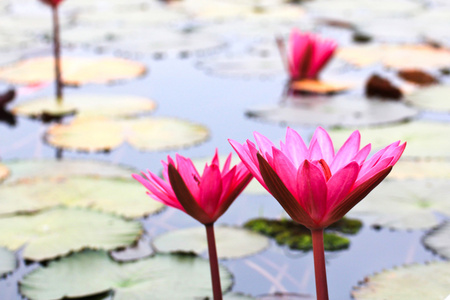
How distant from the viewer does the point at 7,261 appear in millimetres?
1001

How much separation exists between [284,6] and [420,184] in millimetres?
2140

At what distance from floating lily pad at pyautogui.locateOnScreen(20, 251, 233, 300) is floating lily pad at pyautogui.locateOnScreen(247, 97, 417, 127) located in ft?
2.64

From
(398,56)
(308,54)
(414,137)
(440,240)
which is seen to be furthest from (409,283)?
(398,56)

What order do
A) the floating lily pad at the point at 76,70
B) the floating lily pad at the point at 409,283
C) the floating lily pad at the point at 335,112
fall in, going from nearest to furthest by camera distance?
the floating lily pad at the point at 409,283, the floating lily pad at the point at 335,112, the floating lily pad at the point at 76,70

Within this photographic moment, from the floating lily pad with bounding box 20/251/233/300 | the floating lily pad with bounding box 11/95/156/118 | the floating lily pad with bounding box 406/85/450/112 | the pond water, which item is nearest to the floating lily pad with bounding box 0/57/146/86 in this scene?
the pond water

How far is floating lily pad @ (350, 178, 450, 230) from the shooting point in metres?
1.15

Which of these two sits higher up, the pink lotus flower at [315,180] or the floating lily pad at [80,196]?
the pink lotus flower at [315,180]

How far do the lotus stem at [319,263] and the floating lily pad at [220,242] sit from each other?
40cm

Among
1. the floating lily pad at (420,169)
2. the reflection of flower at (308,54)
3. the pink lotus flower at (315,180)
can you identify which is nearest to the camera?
the pink lotus flower at (315,180)

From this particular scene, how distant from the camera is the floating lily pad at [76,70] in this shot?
207 centimetres

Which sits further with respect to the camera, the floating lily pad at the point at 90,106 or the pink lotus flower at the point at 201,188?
the floating lily pad at the point at 90,106

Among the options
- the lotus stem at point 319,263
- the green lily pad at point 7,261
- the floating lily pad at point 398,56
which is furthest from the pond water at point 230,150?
the lotus stem at point 319,263

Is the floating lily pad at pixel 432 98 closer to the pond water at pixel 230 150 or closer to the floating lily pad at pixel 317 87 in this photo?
the pond water at pixel 230 150

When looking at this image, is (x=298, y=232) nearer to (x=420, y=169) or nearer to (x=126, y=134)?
(x=420, y=169)
